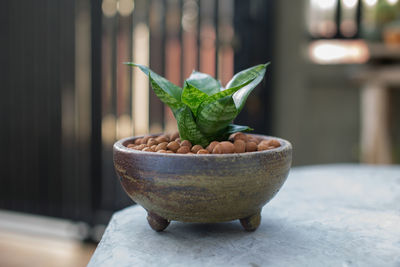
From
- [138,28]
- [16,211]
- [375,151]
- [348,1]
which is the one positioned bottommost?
[16,211]

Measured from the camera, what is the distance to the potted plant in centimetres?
47

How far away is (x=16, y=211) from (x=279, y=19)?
1.96m

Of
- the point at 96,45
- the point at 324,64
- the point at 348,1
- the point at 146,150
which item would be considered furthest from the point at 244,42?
the point at 146,150

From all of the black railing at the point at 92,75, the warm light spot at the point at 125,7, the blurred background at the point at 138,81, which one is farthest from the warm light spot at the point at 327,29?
the warm light spot at the point at 125,7

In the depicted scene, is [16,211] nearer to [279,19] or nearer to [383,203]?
[279,19]

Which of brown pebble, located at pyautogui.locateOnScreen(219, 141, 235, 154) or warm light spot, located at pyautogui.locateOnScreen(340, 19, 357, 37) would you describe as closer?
brown pebble, located at pyautogui.locateOnScreen(219, 141, 235, 154)

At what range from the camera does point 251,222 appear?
1.78 feet

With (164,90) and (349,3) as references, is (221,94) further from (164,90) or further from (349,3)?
(349,3)

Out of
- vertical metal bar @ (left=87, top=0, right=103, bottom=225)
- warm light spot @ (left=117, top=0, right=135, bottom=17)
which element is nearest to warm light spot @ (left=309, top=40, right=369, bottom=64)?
warm light spot @ (left=117, top=0, right=135, bottom=17)

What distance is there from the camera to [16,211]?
252cm

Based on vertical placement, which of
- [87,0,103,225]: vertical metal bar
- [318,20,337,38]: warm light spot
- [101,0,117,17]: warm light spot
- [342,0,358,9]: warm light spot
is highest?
[342,0,358,9]: warm light spot

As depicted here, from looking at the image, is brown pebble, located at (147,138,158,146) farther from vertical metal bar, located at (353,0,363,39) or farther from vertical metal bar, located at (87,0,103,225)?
vertical metal bar, located at (353,0,363,39)

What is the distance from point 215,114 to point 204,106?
2 centimetres

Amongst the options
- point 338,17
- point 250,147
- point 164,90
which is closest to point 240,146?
point 250,147
